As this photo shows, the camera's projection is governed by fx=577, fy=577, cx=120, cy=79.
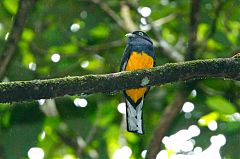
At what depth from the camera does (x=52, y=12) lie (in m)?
7.24

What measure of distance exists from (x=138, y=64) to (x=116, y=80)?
5.78ft

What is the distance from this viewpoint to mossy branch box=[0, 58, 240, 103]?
358 cm

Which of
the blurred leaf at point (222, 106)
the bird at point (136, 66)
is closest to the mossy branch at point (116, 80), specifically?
the bird at point (136, 66)

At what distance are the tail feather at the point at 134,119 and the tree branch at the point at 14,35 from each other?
4.15 feet

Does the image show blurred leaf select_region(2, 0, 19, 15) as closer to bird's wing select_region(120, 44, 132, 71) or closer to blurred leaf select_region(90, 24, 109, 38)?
blurred leaf select_region(90, 24, 109, 38)

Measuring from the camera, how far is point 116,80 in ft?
12.4

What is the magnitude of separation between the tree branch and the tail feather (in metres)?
1.26

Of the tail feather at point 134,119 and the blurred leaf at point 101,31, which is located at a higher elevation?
the blurred leaf at point 101,31

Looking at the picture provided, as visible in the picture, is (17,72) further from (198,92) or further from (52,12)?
(198,92)

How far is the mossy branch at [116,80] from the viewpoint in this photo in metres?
3.58

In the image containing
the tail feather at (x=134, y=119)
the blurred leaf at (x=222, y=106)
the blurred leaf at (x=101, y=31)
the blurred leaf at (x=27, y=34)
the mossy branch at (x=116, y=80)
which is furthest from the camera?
the blurred leaf at (x=101, y=31)

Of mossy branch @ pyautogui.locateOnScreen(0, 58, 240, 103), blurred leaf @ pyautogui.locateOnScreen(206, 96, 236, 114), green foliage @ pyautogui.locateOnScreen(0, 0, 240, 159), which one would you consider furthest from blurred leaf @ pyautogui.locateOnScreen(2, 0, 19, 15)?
mossy branch @ pyautogui.locateOnScreen(0, 58, 240, 103)

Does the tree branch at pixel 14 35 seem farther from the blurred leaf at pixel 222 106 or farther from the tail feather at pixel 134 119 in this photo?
the blurred leaf at pixel 222 106

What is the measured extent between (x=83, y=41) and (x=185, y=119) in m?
1.87
